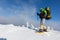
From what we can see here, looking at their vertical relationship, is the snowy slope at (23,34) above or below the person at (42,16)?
below

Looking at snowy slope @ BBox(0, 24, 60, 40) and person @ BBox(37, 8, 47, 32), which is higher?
person @ BBox(37, 8, 47, 32)

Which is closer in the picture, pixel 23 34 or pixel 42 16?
pixel 23 34

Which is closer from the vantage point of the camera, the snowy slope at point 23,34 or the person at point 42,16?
the snowy slope at point 23,34

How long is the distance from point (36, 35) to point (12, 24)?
3.18 meters

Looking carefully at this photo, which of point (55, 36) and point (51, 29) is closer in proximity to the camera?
point (55, 36)

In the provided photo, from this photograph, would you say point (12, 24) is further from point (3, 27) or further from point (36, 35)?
point (36, 35)

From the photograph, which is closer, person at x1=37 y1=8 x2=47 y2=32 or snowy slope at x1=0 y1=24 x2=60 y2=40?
snowy slope at x1=0 y1=24 x2=60 y2=40

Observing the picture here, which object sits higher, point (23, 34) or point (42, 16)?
point (42, 16)

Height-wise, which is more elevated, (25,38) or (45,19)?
(45,19)

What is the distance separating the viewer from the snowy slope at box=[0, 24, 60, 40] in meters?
11.0

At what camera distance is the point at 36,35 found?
11.6 metres

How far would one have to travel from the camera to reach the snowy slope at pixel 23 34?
36.2 ft

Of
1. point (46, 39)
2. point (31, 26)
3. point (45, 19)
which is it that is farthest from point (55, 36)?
point (31, 26)

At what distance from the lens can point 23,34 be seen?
38.4 feet
